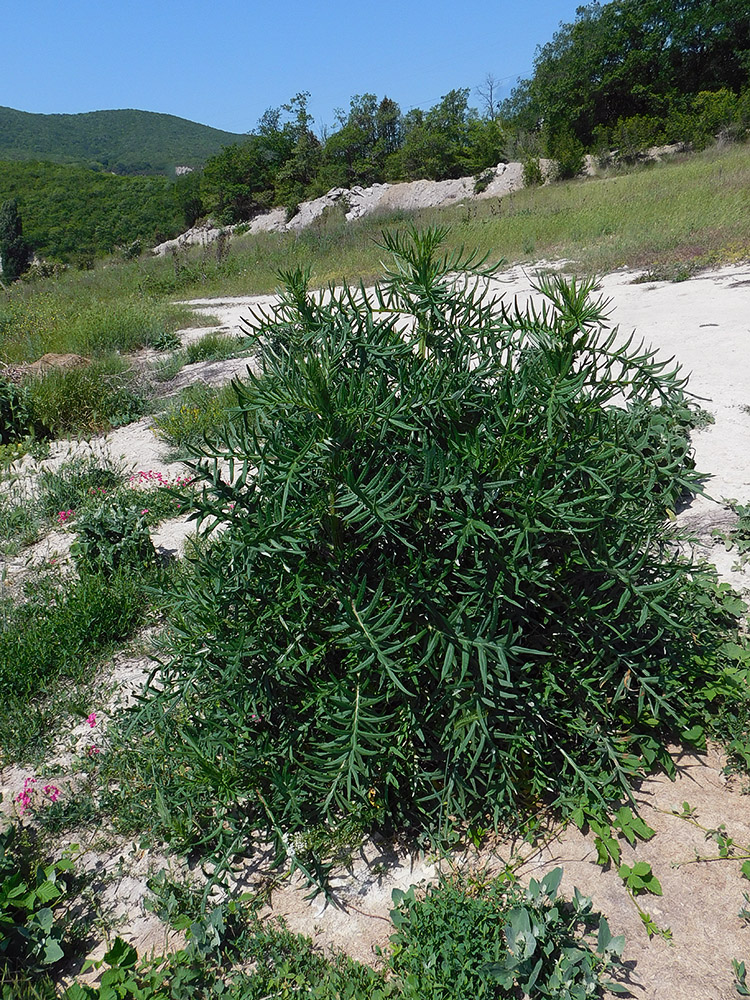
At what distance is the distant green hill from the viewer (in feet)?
323

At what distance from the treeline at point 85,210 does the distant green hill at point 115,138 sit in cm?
3703

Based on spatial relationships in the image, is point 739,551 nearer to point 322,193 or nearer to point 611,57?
point 322,193

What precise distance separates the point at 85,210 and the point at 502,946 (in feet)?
195

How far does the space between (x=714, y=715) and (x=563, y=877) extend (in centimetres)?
78

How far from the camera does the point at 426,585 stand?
75.5 inches

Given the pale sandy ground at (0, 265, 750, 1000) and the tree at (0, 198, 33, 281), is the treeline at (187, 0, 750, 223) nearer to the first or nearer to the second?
the tree at (0, 198, 33, 281)

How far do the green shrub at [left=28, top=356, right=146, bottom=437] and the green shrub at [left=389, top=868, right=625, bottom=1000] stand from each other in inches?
243

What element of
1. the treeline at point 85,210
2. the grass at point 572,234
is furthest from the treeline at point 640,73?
the treeline at point 85,210

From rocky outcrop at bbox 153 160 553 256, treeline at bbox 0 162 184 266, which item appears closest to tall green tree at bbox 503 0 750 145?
rocky outcrop at bbox 153 160 553 256

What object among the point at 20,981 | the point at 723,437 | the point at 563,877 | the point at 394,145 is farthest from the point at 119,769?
the point at 394,145

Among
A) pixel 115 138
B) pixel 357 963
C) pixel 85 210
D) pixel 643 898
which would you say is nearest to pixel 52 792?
pixel 357 963

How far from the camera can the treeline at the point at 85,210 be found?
1784 inches

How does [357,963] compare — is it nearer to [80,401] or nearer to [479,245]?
[80,401]

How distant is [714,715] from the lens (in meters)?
2.35
